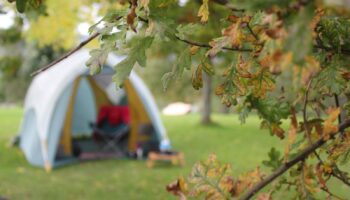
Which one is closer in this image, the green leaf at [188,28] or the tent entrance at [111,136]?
the green leaf at [188,28]

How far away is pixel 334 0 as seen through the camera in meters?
0.66

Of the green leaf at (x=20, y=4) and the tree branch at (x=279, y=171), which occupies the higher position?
the green leaf at (x=20, y=4)

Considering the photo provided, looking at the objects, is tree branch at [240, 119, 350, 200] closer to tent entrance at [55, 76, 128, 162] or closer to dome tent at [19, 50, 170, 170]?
dome tent at [19, 50, 170, 170]

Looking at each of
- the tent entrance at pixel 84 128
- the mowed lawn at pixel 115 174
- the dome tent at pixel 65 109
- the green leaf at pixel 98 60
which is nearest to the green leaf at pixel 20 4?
the green leaf at pixel 98 60

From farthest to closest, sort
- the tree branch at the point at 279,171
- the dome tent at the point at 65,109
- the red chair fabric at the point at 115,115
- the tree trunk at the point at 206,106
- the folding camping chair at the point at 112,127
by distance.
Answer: the tree trunk at the point at 206,106, the red chair fabric at the point at 115,115, the folding camping chair at the point at 112,127, the dome tent at the point at 65,109, the tree branch at the point at 279,171

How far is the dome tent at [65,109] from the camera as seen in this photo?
9.45 m

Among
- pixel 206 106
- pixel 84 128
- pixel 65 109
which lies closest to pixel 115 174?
pixel 65 109

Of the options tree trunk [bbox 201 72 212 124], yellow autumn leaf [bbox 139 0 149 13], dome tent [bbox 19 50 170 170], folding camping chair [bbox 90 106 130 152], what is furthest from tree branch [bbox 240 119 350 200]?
tree trunk [bbox 201 72 212 124]

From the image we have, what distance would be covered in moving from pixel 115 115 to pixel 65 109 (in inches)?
83.3

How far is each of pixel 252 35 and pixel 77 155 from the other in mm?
9726

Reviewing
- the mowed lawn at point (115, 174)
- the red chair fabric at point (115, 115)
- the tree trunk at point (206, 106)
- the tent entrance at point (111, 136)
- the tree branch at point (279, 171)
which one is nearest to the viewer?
the tree branch at point (279, 171)

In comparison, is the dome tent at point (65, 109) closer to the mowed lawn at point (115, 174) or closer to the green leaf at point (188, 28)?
the mowed lawn at point (115, 174)

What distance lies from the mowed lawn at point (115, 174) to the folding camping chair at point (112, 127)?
743 mm

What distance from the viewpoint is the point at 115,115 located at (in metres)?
11.8
